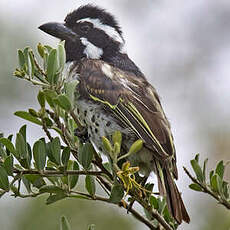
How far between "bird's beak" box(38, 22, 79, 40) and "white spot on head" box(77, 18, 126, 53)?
0.13 m

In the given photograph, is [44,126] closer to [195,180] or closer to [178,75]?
[195,180]

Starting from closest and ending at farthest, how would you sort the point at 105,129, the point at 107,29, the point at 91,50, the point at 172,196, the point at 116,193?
the point at 116,193 < the point at 172,196 < the point at 105,129 < the point at 91,50 < the point at 107,29

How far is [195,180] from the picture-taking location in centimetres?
271

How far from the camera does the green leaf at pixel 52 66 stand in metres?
2.73

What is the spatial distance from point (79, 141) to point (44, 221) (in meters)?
2.40

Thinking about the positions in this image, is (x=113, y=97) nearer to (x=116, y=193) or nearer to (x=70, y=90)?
(x=70, y=90)

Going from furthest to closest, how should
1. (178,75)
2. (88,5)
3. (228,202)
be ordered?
(178,75)
(88,5)
(228,202)

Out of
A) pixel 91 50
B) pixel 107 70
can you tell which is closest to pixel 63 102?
pixel 107 70

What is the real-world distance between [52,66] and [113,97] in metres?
0.94

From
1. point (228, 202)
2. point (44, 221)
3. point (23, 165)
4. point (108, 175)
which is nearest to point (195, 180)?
point (228, 202)

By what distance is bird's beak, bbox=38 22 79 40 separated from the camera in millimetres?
3905

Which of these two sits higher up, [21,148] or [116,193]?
[21,148]

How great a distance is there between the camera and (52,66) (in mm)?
2738

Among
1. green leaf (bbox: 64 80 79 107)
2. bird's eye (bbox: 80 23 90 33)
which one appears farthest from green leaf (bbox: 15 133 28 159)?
bird's eye (bbox: 80 23 90 33)
